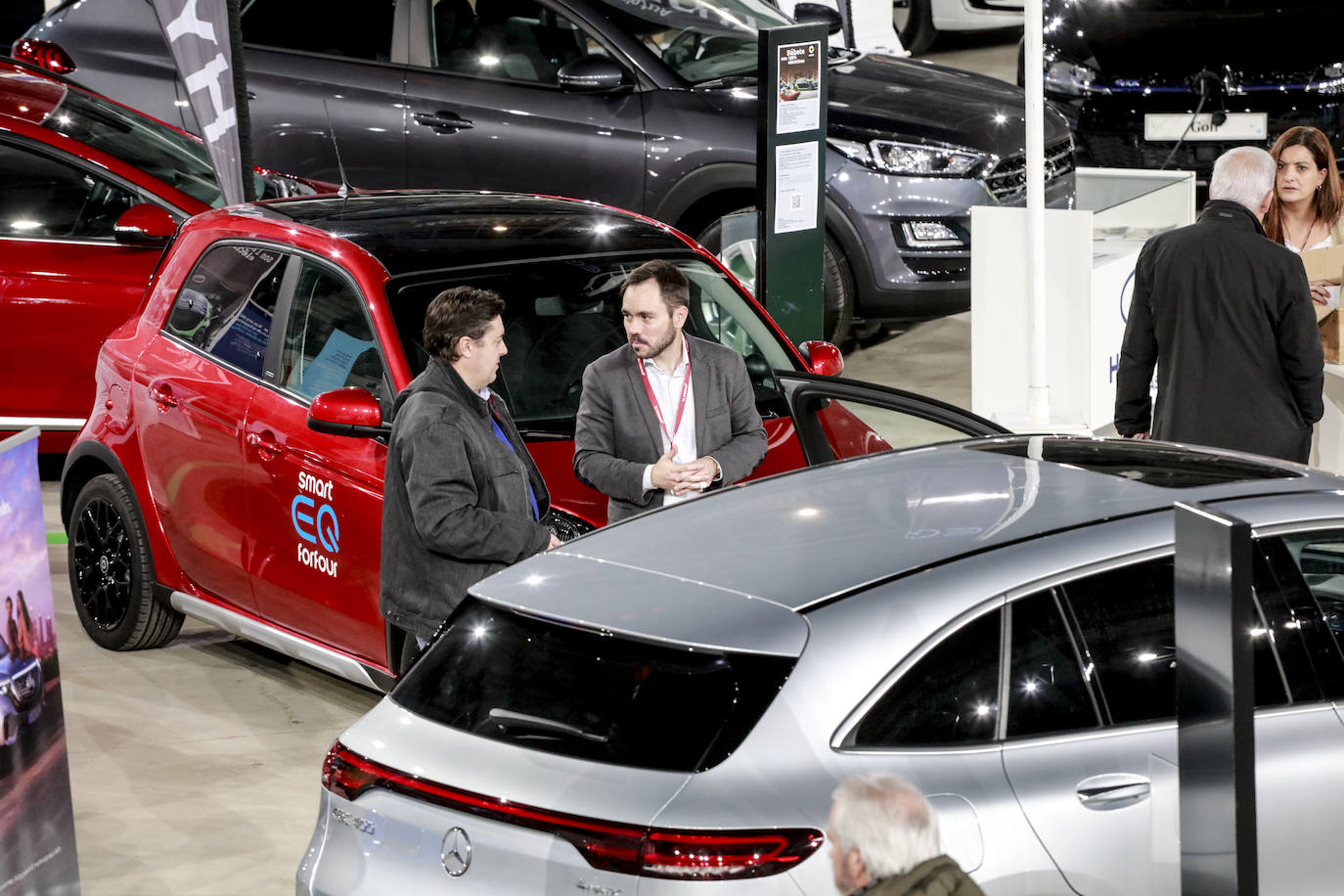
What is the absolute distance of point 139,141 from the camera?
9.59 metres

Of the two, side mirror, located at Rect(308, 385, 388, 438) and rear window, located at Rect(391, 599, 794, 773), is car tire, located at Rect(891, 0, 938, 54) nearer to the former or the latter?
side mirror, located at Rect(308, 385, 388, 438)

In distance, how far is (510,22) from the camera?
35.7ft

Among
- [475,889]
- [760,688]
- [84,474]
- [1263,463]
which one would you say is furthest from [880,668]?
[84,474]

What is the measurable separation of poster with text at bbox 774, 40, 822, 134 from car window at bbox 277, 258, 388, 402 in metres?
2.95

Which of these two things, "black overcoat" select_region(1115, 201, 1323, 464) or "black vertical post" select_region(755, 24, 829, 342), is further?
"black vertical post" select_region(755, 24, 829, 342)

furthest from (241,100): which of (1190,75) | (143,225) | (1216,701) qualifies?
(1216,701)

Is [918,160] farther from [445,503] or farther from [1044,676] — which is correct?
[1044,676]

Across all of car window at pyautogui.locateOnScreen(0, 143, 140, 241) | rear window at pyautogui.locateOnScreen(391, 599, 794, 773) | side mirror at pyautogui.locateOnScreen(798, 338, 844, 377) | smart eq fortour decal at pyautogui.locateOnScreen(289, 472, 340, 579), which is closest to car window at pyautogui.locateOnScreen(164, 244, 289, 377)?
smart eq fortour decal at pyautogui.locateOnScreen(289, 472, 340, 579)

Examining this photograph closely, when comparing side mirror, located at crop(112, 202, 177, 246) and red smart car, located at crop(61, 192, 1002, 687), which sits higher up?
side mirror, located at crop(112, 202, 177, 246)

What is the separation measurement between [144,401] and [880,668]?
4172 millimetres

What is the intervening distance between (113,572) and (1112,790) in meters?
4.64

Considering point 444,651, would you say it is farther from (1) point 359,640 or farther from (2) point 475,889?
(1) point 359,640

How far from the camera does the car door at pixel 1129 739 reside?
338 centimetres

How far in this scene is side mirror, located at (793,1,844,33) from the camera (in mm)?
11836
